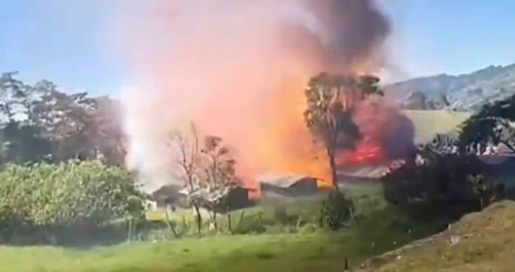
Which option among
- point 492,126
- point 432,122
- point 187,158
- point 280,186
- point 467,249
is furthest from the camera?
point 492,126

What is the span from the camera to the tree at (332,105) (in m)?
5.09

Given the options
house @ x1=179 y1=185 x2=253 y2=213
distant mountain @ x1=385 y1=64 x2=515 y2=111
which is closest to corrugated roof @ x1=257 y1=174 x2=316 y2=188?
house @ x1=179 y1=185 x2=253 y2=213

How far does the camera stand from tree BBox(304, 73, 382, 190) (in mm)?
5094

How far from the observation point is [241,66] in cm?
500

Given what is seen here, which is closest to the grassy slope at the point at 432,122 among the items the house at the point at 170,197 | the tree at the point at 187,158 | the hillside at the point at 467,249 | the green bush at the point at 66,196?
the hillside at the point at 467,249

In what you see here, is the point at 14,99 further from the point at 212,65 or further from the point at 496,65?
the point at 496,65

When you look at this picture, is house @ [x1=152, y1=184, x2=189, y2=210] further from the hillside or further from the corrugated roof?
the hillside

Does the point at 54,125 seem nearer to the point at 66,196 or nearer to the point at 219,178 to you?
the point at 66,196

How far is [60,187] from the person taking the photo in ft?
15.5

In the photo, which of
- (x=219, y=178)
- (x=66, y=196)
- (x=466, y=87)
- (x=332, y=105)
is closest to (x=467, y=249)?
(x=466, y=87)

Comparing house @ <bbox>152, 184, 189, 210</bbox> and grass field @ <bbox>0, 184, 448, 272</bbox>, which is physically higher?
house @ <bbox>152, 184, 189, 210</bbox>

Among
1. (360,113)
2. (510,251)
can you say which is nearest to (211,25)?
(360,113)

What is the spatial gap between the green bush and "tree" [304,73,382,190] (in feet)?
4.43

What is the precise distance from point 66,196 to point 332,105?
1.94 meters
